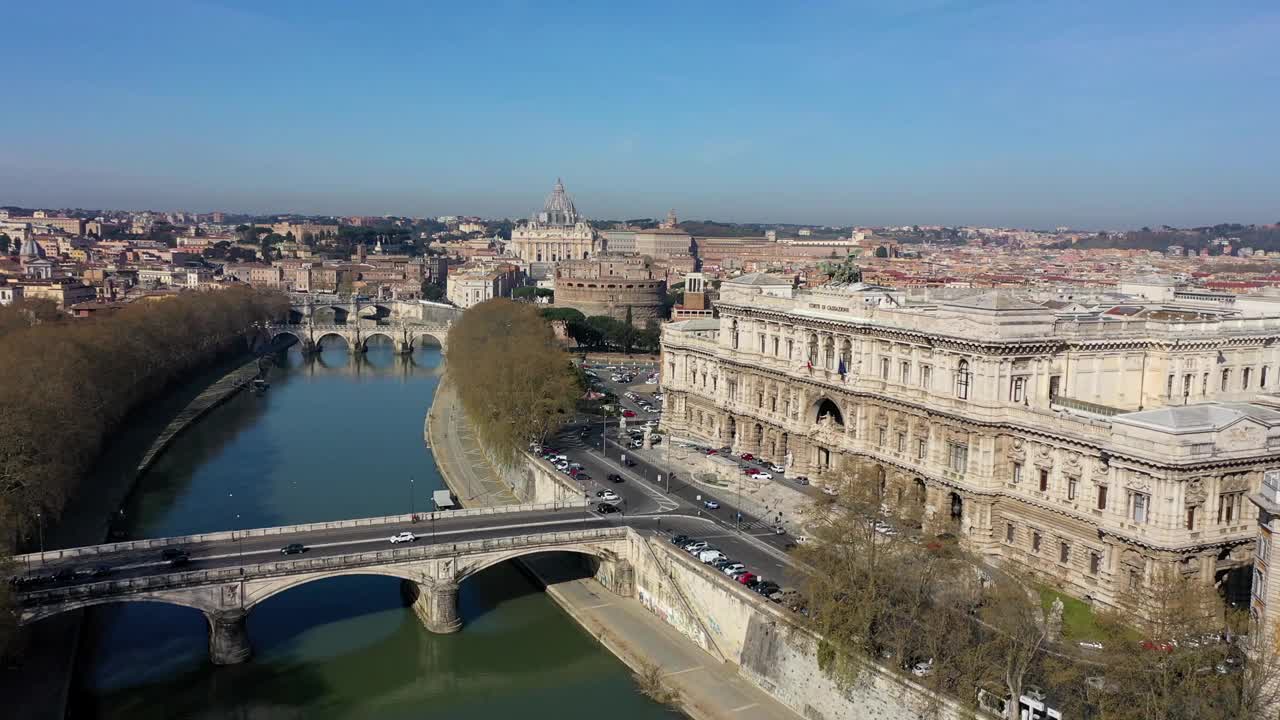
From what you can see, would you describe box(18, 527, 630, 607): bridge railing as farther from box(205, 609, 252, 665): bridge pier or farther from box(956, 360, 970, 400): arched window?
box(956, 360, 970, 400): arched window

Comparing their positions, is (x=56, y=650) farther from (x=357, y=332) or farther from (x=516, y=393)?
(x=357, y=332)

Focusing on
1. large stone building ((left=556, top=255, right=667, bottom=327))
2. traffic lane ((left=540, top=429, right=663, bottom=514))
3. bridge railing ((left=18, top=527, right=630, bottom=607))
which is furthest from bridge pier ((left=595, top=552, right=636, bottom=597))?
large stone building ((left=556, top=255, right=667, bottom=327))

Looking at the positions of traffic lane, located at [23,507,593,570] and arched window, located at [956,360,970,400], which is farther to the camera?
arched window, located at [956,360,970,400]

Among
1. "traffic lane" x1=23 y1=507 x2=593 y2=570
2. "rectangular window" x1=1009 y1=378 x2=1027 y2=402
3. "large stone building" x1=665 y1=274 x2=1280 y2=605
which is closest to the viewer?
"large stone building" x1=665 y1=274 x2=1280 y2=605

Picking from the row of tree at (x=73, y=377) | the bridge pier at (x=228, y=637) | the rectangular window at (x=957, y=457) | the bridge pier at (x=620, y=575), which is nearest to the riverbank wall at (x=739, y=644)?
the bridge pier at (x=620, y=575)

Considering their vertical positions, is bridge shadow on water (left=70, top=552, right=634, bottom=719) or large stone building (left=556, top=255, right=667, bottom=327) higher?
large stone building (left=556, top=255, right=667, bottom=327)

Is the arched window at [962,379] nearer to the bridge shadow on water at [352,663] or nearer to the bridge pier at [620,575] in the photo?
the bridge pier at [620,575]

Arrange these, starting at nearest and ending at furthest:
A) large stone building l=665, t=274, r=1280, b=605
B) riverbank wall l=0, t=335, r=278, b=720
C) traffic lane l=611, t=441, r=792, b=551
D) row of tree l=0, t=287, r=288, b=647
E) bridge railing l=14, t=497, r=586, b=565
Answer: riverbank wall l=0, t=335, r=278, b=720 → large stone building l=665, t=274, r=1280, b=605 → bridge railing l=14, t=497, r=586, b=565 → row of tree l=0, t=287, r=288, b=647 → traffic lane l=611, t=441, r=792, b=551
